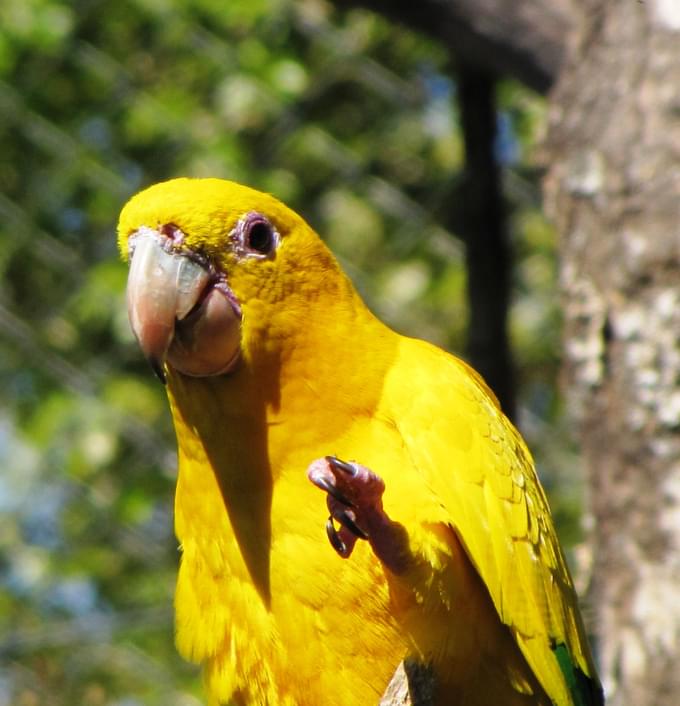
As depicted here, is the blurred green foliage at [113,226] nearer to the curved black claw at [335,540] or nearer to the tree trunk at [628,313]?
the tree trunk at [628,313]

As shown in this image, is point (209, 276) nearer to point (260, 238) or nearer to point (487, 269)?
point (260, 238)

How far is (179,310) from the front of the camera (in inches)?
79.9

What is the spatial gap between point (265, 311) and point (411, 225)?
3050mm

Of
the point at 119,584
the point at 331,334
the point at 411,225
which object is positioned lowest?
the point at 331,334

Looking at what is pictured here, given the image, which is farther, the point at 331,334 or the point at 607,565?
the point at 607,565

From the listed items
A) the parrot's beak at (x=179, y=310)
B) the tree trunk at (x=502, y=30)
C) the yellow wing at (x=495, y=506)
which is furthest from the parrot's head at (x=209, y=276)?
the tree trunk at (x=502, y=30)

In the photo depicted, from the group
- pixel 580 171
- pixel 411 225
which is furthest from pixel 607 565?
pixel 411 225

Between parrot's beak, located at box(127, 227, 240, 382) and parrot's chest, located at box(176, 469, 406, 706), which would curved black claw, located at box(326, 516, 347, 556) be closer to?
parrot's chest, located at box(176, 469, 406, 706)

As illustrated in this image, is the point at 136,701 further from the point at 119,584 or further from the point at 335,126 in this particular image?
the point at 335,126

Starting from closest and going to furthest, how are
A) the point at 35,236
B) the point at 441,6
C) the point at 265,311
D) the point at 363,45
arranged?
the point at 265,311, the point at 441,6, the point at 363,45, the point at 35,236

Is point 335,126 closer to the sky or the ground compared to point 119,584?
closer to the sky

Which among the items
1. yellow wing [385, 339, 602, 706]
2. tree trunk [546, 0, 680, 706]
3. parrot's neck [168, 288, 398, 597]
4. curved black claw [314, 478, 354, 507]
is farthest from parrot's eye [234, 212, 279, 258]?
tree trunk [546, 0, 680, 706]

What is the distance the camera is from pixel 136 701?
5.36 m

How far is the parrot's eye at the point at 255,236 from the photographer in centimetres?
211
